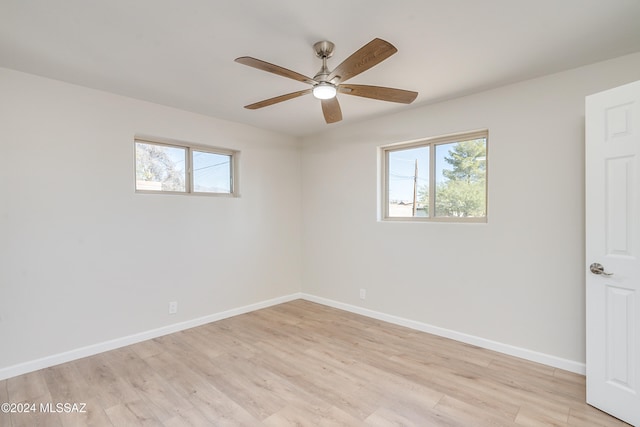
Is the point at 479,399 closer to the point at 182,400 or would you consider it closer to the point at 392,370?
the point at 392,370

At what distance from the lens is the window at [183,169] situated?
11.0 feet

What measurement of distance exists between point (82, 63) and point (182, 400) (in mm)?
2633

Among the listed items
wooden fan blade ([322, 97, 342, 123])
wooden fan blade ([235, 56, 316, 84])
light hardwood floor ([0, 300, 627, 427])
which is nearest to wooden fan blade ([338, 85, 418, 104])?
wooden fan blade ([322, 97, 342, 123])

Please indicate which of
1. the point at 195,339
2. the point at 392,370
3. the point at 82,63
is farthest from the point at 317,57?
the point at 195,339

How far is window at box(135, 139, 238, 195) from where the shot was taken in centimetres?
334

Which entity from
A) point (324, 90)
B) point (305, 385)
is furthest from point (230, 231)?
point (324, 90)

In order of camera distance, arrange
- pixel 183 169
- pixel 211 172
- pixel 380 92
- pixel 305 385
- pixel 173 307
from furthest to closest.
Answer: pixel 211 172 → pixel 183 169 → pixel 173 307 → pixel 305 385 → pixel 380 92

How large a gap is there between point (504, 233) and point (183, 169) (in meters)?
3.49

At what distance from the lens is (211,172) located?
3.89 metres

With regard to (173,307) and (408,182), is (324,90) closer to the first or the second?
(408,182)

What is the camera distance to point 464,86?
283cm

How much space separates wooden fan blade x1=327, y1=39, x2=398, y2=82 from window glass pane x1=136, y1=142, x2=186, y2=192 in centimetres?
238

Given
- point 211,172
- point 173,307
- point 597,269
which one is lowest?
point 173,307

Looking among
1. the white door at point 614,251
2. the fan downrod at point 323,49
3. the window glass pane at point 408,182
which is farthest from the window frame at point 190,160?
the white door at point 614,251
